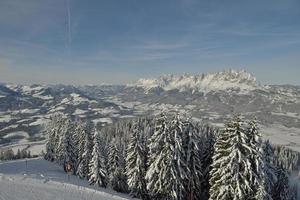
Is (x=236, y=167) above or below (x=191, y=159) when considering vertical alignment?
above

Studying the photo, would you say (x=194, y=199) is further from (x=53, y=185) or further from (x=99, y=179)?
(x=99, y=179)

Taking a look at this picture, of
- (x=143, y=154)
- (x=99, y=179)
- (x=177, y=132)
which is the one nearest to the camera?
(x=177, y=132)

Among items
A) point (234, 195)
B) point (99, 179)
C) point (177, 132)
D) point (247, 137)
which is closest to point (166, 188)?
point (177, 132)

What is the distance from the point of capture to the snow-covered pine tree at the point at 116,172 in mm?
70875

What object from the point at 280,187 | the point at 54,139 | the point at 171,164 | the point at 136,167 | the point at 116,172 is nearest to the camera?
the point at 171,164

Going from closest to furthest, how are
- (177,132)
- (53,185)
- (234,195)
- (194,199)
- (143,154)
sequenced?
(234,195) → (53,185) → (177,132) → (194,199) → (143,154)

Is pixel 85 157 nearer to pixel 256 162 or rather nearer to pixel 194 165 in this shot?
pixel 194 165

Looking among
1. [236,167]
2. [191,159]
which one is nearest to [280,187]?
[191,159]

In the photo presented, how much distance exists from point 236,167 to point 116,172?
36.4 meters

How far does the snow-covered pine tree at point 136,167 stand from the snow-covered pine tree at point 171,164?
930cm

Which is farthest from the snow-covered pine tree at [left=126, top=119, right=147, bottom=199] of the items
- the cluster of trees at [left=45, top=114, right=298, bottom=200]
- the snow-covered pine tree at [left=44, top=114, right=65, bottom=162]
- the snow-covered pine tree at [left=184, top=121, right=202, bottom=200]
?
the snow-covered pine tree at [left=44, top=114, right=65, bottom=162]

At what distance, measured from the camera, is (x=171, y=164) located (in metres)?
A: 46.4

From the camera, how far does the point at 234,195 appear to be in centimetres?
3869

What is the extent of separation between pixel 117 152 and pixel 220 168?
3517 centimetres
